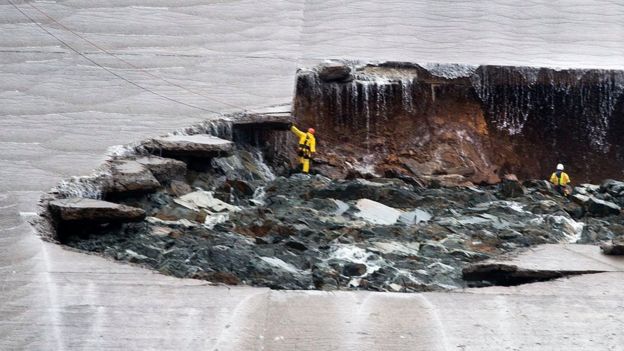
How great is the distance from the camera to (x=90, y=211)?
7.98 metres

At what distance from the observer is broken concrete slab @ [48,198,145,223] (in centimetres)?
795

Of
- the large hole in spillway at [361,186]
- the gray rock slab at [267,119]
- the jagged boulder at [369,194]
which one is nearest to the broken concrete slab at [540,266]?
the large hole in spillway at [361,186]

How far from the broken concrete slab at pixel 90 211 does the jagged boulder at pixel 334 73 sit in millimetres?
5923

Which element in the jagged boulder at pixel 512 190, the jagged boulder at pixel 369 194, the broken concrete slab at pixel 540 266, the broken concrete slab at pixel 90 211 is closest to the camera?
the broken concrete slab at pixel 540 266

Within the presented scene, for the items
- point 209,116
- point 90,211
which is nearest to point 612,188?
point 209,116

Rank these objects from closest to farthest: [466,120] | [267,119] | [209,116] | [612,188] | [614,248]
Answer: [614,248] < [209,116] < [267,119] < [612,188] < [466,120]

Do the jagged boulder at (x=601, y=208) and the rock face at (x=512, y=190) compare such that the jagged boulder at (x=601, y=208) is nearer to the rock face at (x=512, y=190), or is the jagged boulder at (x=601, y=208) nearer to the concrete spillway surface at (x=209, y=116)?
the rock face at (x=512, y=190)

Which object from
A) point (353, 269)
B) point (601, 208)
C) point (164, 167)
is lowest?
point (601, 208)

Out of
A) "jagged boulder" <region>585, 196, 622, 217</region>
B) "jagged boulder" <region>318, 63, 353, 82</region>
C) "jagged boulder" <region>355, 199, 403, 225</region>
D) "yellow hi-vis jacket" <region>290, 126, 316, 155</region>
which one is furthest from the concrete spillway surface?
"jagged boulder" <region>585, 196, 622, 217</region>

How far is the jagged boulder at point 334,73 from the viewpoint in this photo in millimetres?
13586

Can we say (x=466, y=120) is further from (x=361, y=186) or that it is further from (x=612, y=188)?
(x=361, y=186)

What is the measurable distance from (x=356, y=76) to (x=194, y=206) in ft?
16.9

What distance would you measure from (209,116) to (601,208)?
519 cm

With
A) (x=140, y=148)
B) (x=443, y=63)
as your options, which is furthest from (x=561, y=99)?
(x=140, y=148)
